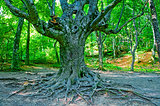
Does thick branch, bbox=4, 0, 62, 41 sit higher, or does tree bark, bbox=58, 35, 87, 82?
thick branch, bbox=4, 0, 62, 41

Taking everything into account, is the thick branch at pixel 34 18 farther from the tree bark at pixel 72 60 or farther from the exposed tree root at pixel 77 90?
the exposed tree root at pixel 77 90

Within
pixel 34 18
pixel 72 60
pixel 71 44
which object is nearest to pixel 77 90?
pixel 72 60

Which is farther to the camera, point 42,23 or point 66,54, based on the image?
point 66,54

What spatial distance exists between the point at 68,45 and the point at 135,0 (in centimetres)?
887

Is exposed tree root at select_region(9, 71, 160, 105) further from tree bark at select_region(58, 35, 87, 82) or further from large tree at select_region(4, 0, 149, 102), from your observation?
tree bark at select_region(58, 35, 87, 82)

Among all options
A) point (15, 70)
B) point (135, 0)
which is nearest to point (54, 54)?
point (15, 70)

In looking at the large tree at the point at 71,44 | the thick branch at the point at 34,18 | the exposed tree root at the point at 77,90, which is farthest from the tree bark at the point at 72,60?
the thick branch at the point at 34,18

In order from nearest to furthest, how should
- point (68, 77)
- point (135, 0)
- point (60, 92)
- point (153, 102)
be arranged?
point (153, 102) → point (60, 92) → point (68, 77) → point (135, 0)

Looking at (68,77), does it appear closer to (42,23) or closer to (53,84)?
(53,84)

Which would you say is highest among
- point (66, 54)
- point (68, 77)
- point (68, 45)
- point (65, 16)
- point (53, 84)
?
point (65, 16)

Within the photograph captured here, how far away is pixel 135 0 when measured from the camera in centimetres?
1002

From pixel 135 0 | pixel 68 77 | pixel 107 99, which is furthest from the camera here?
pixel 135 0

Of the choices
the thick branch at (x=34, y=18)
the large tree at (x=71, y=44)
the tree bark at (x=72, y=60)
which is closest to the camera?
the thick branch at (x=34, y=18)

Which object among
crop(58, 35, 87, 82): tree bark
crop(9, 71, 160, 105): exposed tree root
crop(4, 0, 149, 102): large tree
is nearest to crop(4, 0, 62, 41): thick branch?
crop(4, 0, 149, 102): large tree
